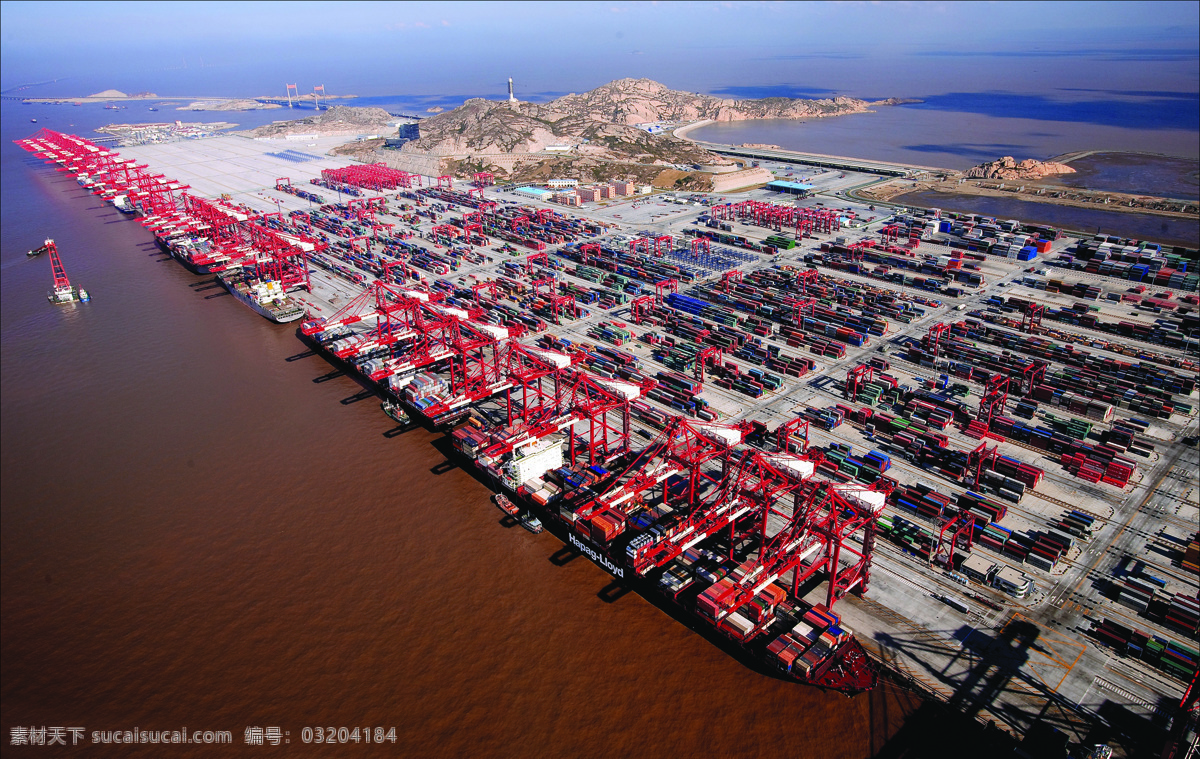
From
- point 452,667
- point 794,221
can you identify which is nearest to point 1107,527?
A: point 452,667

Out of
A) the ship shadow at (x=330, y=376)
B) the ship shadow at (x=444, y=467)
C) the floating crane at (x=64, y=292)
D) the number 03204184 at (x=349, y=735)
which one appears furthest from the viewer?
the floating crane at (x=64, y=292)

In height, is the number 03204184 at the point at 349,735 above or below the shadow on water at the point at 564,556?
below

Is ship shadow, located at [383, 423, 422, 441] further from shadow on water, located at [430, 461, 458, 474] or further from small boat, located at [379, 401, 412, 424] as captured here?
shadow on water, located at [430, 461, 458, 474]

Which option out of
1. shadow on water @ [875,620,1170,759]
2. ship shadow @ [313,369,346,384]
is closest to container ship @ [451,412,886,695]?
shadow on water @ [875,620,1170,759]

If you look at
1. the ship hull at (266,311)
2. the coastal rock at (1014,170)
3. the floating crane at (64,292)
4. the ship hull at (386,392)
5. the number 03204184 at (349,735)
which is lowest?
the number 03204184 at (349,735)

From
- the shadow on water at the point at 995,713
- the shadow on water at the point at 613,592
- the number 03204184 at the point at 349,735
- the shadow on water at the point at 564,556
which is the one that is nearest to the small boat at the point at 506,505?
the shadow on water at the point at 564,556

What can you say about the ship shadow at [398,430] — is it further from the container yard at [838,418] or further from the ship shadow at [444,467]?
the ship shadow at [444,467]

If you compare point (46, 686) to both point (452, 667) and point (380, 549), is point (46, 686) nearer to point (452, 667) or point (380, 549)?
point (380, 549)
